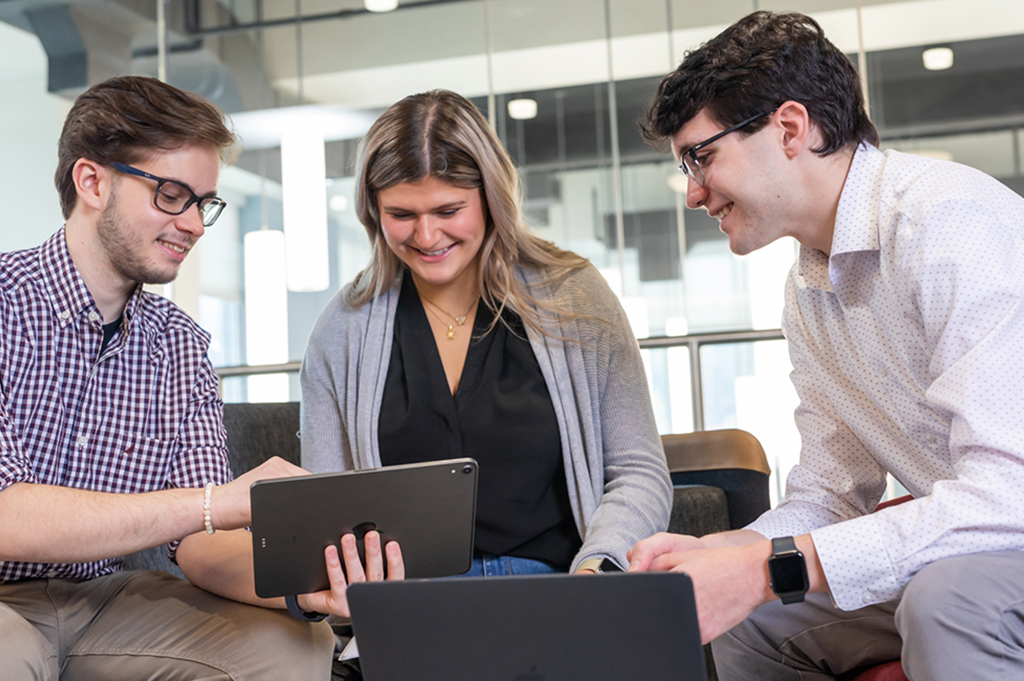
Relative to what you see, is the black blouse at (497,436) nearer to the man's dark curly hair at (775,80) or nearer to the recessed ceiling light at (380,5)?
the man's dark curly hair at (775,80)

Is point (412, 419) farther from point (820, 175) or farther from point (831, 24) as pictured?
point (831, 24)

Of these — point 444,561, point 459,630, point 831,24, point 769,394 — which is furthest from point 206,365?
point 831,24

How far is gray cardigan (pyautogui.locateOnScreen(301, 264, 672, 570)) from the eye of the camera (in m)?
1.61

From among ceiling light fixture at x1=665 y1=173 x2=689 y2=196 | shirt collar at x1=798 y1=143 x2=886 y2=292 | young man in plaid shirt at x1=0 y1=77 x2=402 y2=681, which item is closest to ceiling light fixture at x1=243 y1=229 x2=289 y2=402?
ceiling light fixture at x1=665 y1=173 x2=689 y2=196

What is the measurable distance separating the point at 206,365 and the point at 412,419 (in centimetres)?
42

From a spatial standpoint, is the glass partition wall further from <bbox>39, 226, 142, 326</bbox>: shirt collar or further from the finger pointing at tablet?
the finger pointing at tablet

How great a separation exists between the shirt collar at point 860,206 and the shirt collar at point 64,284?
1232mm

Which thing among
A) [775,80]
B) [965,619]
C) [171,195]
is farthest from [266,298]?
[965,619]

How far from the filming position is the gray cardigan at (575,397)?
1605 millimetres

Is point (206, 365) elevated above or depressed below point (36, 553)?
above

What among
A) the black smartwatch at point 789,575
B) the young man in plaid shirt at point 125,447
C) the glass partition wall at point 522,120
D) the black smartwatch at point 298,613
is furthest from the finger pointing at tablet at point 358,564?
the glass partition wall at point 522,120

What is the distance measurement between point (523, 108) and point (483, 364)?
14.7 ft

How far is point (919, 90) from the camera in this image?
5543 millimetres

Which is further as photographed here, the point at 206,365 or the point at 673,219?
the point at 673,219
